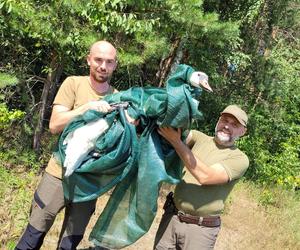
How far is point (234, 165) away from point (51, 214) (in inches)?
41.2

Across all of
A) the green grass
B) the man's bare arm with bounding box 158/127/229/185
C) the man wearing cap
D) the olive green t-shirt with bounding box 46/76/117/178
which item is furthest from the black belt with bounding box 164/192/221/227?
the green grass

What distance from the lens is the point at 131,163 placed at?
7.63 feet

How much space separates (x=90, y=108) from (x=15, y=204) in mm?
2049

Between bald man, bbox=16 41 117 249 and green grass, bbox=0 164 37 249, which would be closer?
bald man, bbox=16 41 117 249

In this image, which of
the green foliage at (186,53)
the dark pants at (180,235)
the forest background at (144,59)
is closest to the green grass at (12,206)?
the forest background at (144,59)

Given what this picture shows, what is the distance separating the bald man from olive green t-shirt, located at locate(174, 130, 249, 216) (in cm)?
54

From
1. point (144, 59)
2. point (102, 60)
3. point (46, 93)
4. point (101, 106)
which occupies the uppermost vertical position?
point (102, 60)

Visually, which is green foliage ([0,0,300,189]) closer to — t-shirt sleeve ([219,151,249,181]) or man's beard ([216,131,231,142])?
man's beard ([216,131,231,142])

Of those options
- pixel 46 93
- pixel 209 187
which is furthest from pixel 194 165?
pixel 46 93

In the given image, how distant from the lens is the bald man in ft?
8.45

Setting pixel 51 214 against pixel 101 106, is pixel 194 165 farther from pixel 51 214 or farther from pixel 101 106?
pixel 51 214

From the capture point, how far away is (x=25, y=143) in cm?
606

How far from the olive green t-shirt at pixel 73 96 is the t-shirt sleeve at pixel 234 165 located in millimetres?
787

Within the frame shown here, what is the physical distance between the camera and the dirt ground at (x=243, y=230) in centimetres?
479
